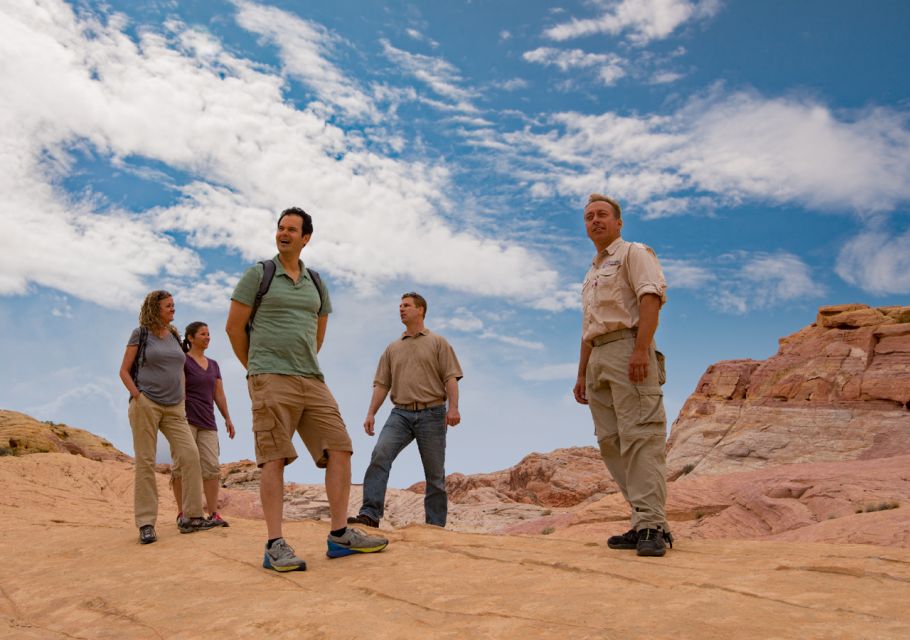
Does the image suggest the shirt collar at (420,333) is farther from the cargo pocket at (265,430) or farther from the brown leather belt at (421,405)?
the cargo pocket at (265,430)

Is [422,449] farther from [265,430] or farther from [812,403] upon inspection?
[812,403]

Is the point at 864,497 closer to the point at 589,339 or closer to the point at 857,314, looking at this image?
the point at 589,339

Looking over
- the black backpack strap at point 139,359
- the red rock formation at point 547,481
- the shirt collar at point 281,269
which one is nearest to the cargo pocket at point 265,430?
the shirt collar at point 281,269

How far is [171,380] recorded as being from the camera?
6918 millimetres

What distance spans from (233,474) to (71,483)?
6.73m

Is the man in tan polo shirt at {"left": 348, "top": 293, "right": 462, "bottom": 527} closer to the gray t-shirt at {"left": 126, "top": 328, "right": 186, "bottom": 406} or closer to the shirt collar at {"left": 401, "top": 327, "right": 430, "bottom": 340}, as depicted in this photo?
the shirt collar at {"left": 401, "top": 327, "right": 430, "bottom": 340}

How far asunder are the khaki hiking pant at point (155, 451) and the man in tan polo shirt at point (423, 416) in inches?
67.8

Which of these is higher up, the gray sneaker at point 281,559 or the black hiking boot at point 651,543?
the black hiking boot at point 651,543

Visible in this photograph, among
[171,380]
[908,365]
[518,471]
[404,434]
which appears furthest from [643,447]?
[908,365]

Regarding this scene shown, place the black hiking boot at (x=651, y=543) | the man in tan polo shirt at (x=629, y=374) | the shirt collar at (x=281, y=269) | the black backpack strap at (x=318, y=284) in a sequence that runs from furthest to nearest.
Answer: the black backpack strap at (x=318, y=284) → the shirt collar at (x=281, y=269) → the man in tan polo shirt at (x=629, y=374) → the black hiking boot at (x=651, y=543)

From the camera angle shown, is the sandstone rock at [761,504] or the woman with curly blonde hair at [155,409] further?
the sandstone rock at [761,504]

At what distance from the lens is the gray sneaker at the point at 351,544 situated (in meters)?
4.95

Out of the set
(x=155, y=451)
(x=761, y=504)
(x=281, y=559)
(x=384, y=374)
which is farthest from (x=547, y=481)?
(x=281, y=559)

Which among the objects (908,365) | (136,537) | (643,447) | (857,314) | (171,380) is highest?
(857,314)
